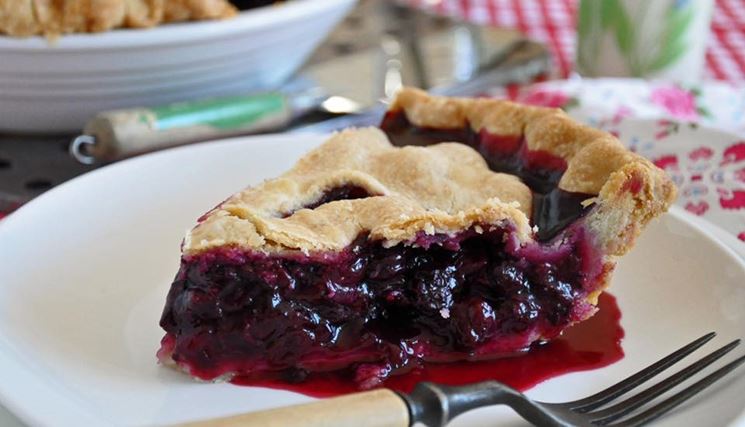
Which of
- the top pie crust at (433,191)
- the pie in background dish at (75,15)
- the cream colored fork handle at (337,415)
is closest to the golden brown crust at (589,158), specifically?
the top pie crust at (433,191)

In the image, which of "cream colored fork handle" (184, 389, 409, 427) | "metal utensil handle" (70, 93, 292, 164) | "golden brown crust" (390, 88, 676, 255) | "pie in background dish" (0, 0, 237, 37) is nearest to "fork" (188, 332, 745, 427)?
"cream colored fork handle" (184, 389, 409, 427)

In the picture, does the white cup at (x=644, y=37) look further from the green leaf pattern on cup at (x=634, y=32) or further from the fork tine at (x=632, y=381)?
the fork tine at (x=632, y=381)

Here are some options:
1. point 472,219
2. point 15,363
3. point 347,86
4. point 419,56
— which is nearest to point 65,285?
point 15,363

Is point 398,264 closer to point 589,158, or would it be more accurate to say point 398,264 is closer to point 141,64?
point 589,158

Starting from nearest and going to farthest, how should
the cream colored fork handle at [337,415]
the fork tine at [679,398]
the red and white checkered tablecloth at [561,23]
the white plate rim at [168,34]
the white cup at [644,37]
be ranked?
1. the cream colored fork handle at [337,415]
2. the fork tine at [679,398]
3. the white plate rim at [168,34]
4. the white cup at [644,37]
5. the red and white checkered tablecloth at [561,23]

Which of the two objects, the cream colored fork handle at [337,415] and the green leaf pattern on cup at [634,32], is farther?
the green leaf pattern on cup at [634,32]

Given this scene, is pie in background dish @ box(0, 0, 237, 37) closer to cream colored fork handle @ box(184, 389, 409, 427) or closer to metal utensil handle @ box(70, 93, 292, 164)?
metal utensil handle @ box(70, 93, 292, 164)

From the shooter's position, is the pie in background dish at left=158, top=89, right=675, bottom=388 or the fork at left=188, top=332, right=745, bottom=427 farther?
the pie in background dish at left=158, top=89, right=675, bottom=388

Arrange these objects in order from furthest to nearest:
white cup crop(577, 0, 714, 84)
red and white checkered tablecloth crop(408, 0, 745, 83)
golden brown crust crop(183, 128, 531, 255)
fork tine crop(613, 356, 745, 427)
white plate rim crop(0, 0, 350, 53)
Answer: red and white checkered tablecloth crop(408, 0, 745, 83)
white cup crop(577, 0, 714, 84)
white plate rim crop(0, 0, 350, 53)
golden brown crust crop(183, 128, 531, 255)
fork tine crop(613, 356, 745, 427)
